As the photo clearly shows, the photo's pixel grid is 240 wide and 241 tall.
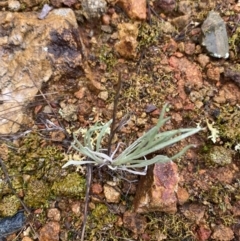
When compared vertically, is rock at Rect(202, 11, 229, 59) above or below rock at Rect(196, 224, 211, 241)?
Result: above

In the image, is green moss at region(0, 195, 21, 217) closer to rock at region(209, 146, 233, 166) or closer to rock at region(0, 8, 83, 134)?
rock at region(0, 8, 83, 134)

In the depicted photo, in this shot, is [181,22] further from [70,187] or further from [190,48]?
[70,187]

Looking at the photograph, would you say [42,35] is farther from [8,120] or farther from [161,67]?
[161,67]

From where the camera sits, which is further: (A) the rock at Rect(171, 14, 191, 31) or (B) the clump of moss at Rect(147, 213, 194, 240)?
(A) the rock at Rect(171, 14, 191, 31)

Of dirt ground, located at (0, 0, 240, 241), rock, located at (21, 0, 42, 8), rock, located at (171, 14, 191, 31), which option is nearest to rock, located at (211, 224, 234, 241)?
dirt ground, located at (0, 0, 240, 241)

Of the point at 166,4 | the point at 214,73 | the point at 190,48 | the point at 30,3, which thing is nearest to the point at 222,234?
the point at 214,73

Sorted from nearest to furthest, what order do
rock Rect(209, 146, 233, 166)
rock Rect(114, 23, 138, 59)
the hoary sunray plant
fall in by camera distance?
the hoary sunray plant
rock Rect(209, 146, 233, 166)
rock Rect(114, 23, 138, 59)

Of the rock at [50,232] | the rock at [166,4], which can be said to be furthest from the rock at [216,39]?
the rock at [50,232]
